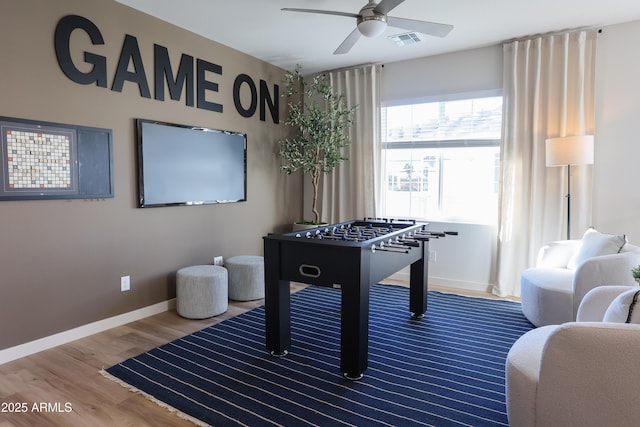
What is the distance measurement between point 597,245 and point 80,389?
12.0 feet

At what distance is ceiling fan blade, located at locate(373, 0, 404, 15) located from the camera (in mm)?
2497

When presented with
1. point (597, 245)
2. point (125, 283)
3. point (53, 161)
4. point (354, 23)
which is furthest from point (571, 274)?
point (53, 161)

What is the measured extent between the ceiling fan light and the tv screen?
1.96 m

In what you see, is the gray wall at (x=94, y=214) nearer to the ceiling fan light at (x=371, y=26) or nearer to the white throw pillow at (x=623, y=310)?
the ceiling fan light at (x=371, y=26)

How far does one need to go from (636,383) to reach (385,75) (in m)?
4.29

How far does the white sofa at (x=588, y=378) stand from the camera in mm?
1229

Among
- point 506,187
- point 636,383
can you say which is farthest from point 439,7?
point 636,383

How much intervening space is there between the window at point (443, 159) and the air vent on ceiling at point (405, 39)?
850 mm

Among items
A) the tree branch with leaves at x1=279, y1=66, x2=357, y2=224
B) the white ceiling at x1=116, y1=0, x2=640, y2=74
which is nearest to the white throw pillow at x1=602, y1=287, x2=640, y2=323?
the white ceiling at x1=116, y1=0, x2=640, y2=74

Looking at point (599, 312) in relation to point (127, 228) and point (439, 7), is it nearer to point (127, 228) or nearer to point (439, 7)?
point (439, 7)

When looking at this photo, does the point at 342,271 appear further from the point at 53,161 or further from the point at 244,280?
the point at 53,161

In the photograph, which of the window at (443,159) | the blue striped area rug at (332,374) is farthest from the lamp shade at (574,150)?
the blue striped area rug at (332,374)

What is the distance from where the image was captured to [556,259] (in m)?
3.46

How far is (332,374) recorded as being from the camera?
→ 8.12 feet
